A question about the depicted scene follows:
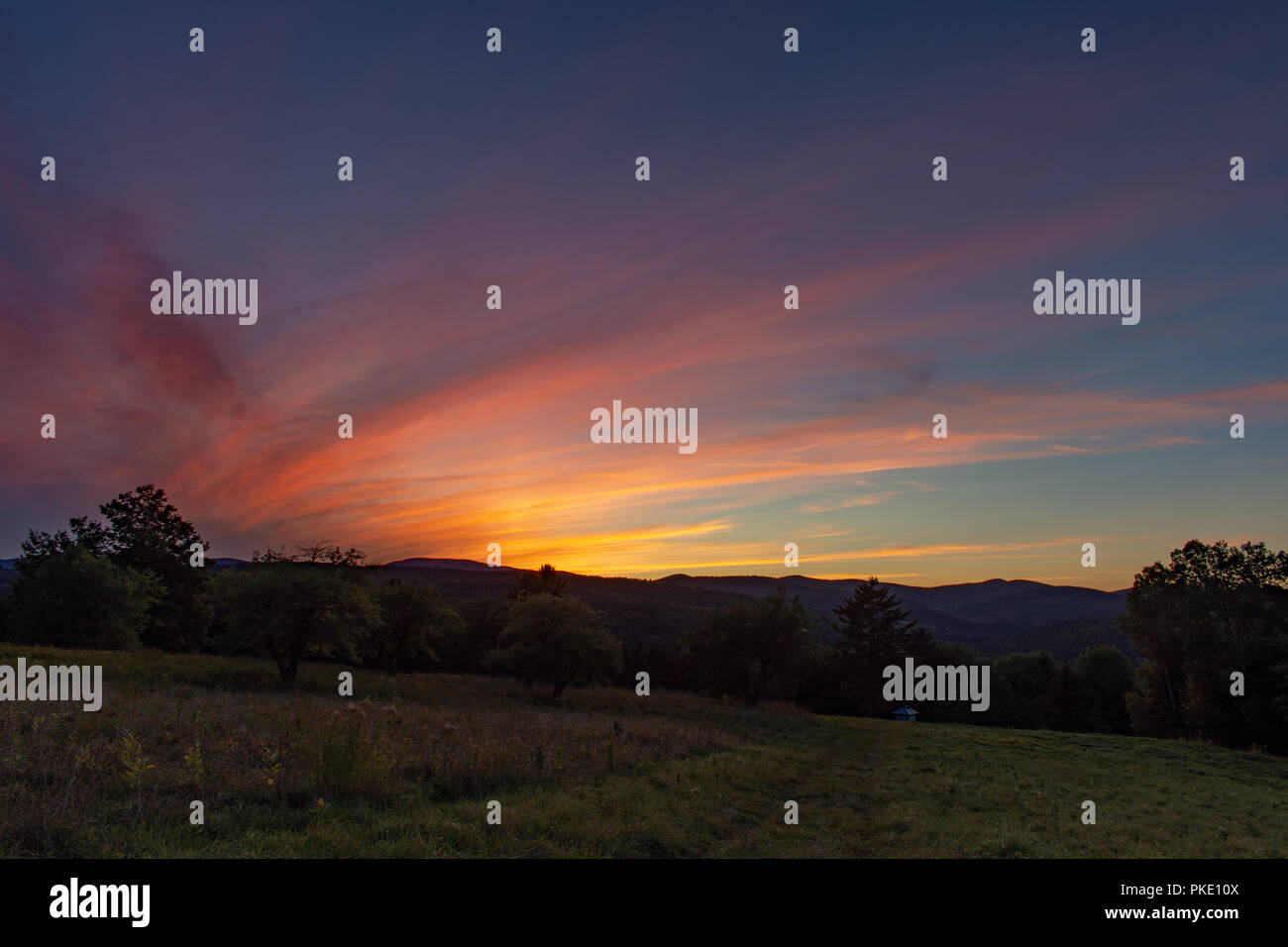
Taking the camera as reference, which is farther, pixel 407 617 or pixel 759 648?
pixel 759 648

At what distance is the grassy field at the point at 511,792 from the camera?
8.02 metres

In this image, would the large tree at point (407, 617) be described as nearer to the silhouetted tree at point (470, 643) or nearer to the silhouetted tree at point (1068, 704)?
the silhouetted tree at point (470, 643)

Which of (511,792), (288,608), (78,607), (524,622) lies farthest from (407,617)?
(511,792)

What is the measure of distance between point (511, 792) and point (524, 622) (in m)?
32.5

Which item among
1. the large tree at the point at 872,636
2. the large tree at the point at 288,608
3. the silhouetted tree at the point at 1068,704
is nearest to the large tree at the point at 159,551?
the large tree at the point at 288,608

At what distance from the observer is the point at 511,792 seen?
11.6 metres

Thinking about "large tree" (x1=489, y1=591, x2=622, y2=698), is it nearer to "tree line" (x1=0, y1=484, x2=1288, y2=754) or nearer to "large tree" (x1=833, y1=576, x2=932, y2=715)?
"tree line" (x1=0, y1=484, x2=1288, y2=754)

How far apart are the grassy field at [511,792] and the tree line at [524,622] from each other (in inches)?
295

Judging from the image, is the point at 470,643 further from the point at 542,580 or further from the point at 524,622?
the point at 524,622

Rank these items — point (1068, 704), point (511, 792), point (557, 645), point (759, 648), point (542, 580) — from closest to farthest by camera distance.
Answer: point (511, 792), point (557, 645), point (759, 648), point (1068, 704), point (542, 580)

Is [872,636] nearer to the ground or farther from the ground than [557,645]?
nearer to the ground
